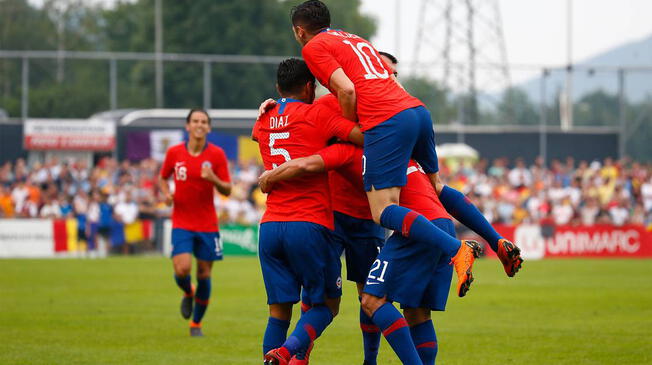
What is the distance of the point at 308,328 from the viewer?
311 inches

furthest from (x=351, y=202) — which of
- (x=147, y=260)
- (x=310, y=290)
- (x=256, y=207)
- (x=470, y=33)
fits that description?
(x=470, y=33)

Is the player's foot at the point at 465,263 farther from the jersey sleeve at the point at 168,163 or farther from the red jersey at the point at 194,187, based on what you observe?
the jersey sleeve at the point at 168,163

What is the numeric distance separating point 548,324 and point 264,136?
6898mm

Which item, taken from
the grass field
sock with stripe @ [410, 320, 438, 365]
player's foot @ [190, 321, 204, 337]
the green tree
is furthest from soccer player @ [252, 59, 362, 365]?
the green tree

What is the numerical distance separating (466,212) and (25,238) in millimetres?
22013

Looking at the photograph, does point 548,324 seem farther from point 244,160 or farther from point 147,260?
point 244,160

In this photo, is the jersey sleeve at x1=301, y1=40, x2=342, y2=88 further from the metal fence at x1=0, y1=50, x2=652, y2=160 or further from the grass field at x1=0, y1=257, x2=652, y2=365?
the metal fence at x1=0, y1=50, x2=652, y2=160

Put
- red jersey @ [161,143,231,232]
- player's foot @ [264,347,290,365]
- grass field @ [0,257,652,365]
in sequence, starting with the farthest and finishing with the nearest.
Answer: red jersey @ [161,143,231,232] < grass field @ [0,257,652,365] < player's foot @ [264,347,290,365]

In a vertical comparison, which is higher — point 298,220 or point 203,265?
point 298,220

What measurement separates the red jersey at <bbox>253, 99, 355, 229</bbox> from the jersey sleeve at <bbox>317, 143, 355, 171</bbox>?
85 millimetres

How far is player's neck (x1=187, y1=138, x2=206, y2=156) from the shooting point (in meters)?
13.0

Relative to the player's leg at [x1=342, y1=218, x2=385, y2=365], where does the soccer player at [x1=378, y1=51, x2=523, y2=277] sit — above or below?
above

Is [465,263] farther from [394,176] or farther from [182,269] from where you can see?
[182,269]

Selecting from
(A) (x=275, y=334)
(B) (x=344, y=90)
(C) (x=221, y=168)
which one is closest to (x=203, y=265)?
(C) (x=221, y=168)
